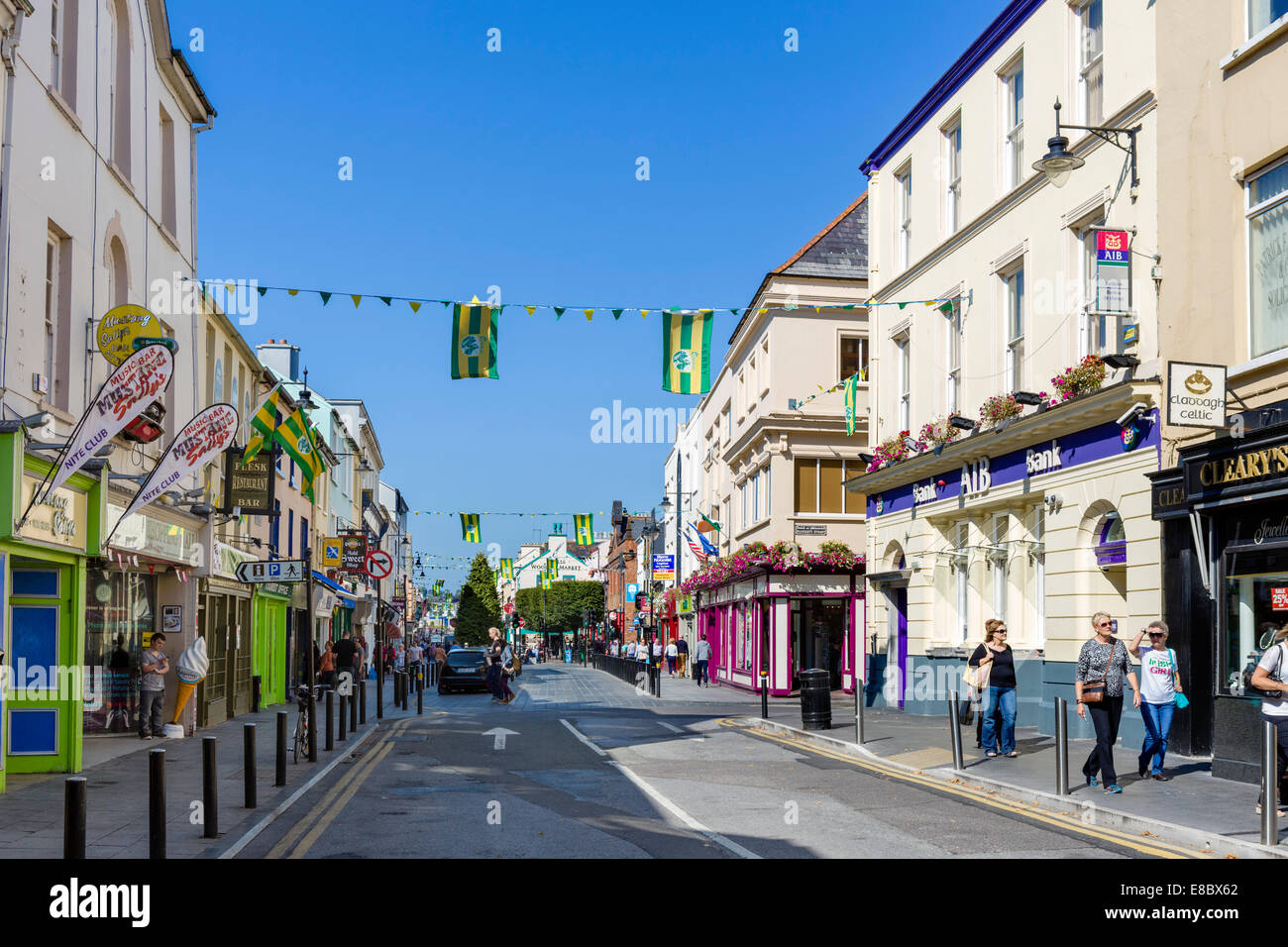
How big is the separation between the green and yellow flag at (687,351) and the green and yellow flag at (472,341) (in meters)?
3.21

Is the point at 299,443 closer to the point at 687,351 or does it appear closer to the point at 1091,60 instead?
the point at 687,351

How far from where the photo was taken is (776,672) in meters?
37.4

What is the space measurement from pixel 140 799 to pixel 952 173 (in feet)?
62.7

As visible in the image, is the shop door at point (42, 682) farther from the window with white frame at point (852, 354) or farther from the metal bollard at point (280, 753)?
the window with white frame at point (852, 354)

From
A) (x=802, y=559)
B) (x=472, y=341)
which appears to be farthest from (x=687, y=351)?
(x=802, y=559)

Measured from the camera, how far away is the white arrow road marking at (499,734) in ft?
66.9

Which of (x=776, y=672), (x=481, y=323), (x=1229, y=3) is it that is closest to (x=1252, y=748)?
(x=1229, y=3)

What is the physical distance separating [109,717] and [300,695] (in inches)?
222

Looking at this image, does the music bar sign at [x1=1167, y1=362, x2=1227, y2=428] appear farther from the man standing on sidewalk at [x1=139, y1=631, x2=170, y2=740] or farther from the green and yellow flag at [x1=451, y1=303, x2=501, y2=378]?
the man standing on sidewalk at [x1=139, y1=631, x2=170, y2=740]

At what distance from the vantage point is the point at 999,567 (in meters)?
23.6

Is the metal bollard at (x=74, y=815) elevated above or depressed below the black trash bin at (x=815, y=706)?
above

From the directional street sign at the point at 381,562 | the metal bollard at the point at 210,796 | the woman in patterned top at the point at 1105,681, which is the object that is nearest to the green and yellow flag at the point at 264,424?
the directional street sign at the point at 381,562

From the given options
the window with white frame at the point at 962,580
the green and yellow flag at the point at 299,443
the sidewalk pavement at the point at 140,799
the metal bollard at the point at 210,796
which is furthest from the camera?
the window with white frame at the point at 962,580

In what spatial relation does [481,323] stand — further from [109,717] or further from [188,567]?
[109,717]
